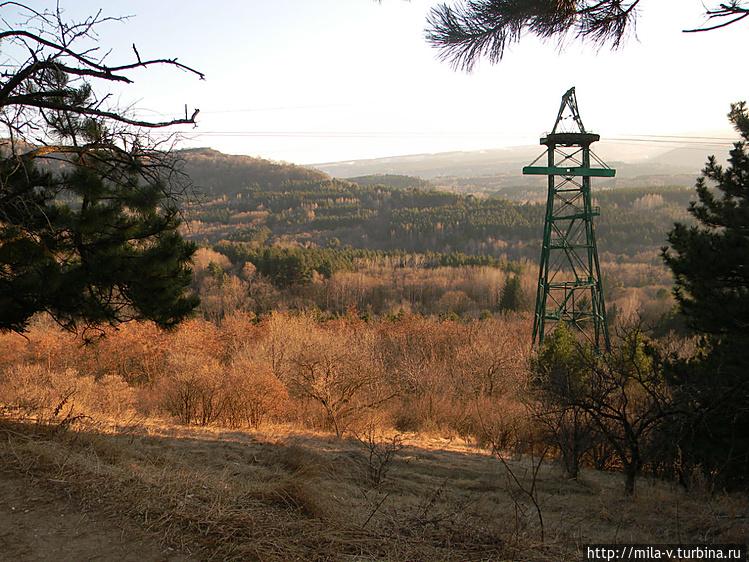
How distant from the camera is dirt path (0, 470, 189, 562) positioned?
11.8 feet

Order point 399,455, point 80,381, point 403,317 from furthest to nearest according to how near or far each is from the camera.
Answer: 1. point 403,317
2. point 80,381
3. point 399,455

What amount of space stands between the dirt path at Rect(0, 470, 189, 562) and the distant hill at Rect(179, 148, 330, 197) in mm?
154117

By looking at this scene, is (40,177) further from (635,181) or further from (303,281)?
(635,181)

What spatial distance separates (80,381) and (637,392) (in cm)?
2490

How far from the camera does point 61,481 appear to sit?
14.9 ft

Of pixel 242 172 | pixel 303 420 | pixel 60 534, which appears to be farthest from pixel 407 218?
pixel 60 534

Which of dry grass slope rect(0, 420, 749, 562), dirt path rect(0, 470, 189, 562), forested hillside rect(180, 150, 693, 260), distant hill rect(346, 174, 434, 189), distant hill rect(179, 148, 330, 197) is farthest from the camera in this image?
distant hill rect(346, 174, 434, 189)

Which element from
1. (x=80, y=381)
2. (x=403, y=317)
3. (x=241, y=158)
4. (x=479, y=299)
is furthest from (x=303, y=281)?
(x=241, y=158)

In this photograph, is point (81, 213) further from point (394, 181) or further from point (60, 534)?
point (394, 181)

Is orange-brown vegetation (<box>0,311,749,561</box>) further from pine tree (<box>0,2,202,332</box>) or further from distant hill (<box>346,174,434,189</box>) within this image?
distant hill (<box>346,174,434,189</box>)

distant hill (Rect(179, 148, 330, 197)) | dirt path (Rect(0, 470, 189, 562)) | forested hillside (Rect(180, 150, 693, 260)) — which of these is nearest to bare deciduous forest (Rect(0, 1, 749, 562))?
dirt path (Rect(0, 470, 189, 562))

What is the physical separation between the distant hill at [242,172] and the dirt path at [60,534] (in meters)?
154

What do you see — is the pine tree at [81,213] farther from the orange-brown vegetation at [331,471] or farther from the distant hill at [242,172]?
the distant hill at [242,172]

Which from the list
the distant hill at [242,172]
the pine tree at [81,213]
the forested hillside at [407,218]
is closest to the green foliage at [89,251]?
the pine tree at [81,213]
